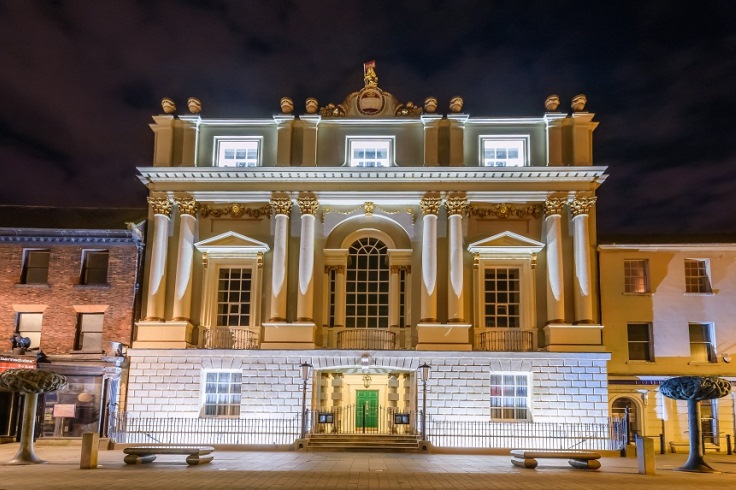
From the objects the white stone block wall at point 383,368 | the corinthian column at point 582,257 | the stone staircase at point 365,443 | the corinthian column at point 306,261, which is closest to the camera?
the stone staircase at point 365,443

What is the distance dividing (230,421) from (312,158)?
1041 cm

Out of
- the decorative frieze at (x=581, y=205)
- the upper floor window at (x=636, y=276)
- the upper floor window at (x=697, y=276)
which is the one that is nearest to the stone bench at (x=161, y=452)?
the decorative frieze at (x=581, y=205)

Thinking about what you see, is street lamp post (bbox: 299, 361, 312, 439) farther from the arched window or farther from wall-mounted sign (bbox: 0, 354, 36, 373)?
wall-mounted sign (bbox: 0, 354, 36, 373)

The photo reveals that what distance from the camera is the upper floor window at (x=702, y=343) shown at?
30578mm

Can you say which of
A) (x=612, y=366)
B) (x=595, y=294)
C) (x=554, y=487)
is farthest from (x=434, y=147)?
(x=554, y=487)

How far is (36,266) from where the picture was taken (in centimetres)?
3081

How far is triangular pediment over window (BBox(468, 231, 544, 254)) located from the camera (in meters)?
29.6

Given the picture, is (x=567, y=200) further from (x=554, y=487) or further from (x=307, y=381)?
(x=554, y=487)

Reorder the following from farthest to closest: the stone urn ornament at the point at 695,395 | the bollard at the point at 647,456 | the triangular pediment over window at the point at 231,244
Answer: the triangular pediment over window at the point at 231,244
the stone urn ornament at the point at 695,395
the bollard at the point at 647,456

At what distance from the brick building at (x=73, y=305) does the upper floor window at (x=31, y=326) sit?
0.12 ft

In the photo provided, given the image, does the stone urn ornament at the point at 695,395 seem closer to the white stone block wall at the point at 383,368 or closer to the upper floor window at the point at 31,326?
the white stone block wall at the point at 383,368

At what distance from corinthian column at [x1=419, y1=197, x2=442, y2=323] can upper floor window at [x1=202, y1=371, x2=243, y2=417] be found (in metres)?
7.36

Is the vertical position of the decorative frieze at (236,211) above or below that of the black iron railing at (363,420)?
above

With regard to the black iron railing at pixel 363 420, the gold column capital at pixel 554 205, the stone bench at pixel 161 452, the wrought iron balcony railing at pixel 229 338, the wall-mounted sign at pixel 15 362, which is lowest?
the stone bench at pixel 161 452
